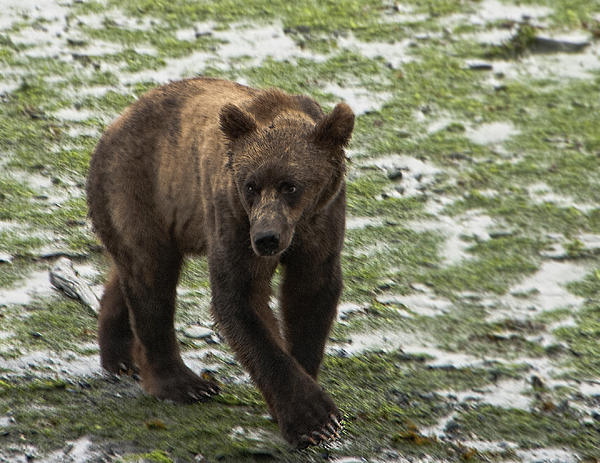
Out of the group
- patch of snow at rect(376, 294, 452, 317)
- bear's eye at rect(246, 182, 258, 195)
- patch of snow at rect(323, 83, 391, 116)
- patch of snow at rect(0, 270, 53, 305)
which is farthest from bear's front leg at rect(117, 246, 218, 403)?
patch of snow at rect(323, 83, 391, 116)

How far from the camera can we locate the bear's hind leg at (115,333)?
604cm

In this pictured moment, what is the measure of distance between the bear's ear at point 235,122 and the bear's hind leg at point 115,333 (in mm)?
1434

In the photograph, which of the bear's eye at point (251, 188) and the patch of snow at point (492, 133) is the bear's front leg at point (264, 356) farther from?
the patch of snow at point (492, 133)

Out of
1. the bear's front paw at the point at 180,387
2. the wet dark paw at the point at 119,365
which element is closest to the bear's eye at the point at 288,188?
the bear's front paw at the point at 180,387

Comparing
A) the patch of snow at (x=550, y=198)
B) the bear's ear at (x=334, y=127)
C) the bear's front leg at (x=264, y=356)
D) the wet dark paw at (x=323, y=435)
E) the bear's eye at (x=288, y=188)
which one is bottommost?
the patch of snow at (x=550, y=198)

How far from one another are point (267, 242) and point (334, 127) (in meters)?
0.74

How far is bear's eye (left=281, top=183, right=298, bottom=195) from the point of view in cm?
484

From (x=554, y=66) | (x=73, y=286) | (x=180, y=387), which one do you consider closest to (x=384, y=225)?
(x=73, y=286)

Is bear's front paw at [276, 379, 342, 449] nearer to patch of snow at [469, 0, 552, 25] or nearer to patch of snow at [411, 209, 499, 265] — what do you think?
patch of snow at [411, 209, 499, 265]

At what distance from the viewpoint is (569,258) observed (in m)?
8.02

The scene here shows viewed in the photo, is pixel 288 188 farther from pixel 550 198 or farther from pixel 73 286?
pixel 550 198

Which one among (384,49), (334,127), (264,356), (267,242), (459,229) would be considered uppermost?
(334,127)

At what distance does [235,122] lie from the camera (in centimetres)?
502

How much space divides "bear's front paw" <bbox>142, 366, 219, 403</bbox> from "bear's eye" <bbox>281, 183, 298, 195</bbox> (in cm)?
146
